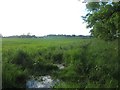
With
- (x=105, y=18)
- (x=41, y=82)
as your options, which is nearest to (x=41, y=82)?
(x=41, y=82)

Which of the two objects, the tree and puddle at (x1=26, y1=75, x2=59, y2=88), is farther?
the tree

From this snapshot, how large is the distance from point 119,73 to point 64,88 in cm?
279

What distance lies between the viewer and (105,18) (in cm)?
1551

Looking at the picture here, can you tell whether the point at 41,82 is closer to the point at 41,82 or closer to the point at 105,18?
the point at 41,82

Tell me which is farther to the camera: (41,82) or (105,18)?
(105,18)

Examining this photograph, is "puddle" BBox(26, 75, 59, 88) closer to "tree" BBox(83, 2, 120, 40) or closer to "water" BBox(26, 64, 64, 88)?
"water" BBox(26, 64, 64, 88)

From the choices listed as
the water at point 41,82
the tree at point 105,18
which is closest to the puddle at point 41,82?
the water at point 41,82

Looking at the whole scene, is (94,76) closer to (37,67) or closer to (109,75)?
(109,75)

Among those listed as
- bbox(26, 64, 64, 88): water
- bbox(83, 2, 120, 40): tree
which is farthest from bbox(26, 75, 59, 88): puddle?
bbox(83, 2, 120, 40): tree

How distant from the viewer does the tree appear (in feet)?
49.5

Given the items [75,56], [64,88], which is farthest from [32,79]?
[75,56]

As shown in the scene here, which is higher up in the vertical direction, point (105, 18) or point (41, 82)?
point (105, 18)

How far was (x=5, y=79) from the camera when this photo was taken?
1058cm

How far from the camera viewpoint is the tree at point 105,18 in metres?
15.1
